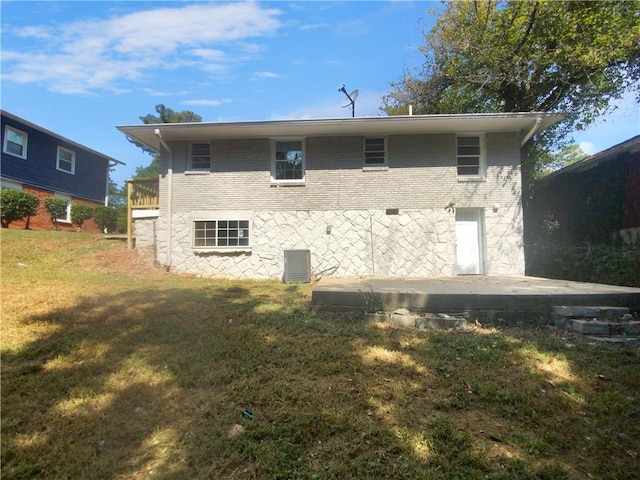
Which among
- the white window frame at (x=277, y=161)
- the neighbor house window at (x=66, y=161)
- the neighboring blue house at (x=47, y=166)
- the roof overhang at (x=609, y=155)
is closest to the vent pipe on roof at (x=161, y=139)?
the white window frame at (x=277, y=161)

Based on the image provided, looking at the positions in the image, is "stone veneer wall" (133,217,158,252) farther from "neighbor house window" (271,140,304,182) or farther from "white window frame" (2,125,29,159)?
"white window frame" (2,125,29,159)

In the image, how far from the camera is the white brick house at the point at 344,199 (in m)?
9.83


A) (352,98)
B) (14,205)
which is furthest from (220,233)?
(14,205)

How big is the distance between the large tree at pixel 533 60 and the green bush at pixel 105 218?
16.1 m

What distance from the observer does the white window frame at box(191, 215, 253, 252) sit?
10.2 meters

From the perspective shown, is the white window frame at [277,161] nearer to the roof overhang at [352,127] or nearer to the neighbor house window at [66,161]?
the roof overhang at [352,127]

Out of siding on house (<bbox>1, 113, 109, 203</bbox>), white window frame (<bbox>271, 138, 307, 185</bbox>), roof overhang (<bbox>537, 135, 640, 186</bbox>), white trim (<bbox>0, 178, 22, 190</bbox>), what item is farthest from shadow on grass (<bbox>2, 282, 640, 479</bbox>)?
siding on house (<bbox>1, 113, 109, 203</bbox>)

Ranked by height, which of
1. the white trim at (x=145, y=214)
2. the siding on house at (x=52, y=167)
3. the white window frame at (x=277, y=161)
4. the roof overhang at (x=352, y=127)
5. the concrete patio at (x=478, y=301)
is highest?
the siding on house at (x=52, y=167)

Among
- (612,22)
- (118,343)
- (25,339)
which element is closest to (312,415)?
(118,343)

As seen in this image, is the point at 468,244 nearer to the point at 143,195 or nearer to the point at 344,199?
the point at 344,199

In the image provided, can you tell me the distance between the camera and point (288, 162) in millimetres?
10461

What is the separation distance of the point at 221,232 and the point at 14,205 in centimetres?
917

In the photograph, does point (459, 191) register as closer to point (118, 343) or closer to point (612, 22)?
point (612, 22)

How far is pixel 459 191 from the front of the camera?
995cm
